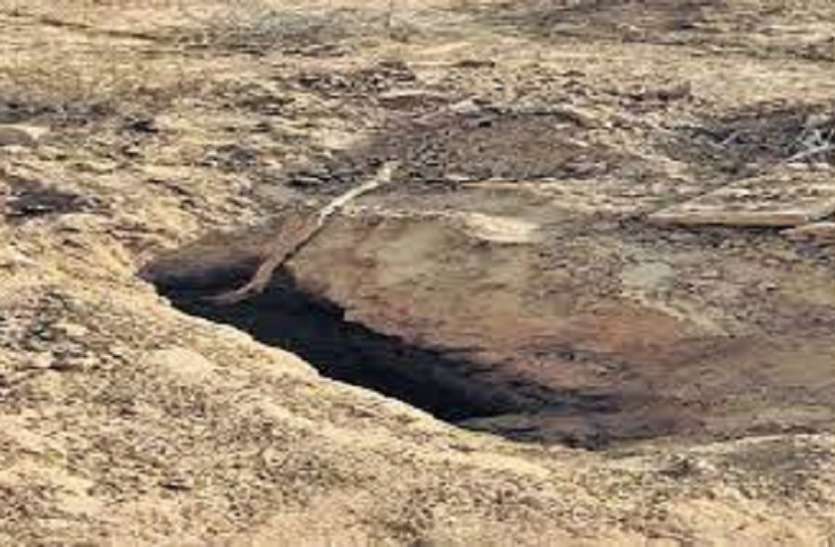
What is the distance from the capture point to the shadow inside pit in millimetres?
6738

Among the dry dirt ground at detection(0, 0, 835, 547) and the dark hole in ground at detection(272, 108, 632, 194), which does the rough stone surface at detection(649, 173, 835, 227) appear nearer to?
the dry dirt ground at detection(0, 0, 835, 547)

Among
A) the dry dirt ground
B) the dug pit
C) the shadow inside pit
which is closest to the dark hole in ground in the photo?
the dry dirt ground

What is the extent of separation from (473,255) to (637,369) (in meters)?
0.81

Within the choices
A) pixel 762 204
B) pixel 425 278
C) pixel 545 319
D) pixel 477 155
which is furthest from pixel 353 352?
pixel 762 204

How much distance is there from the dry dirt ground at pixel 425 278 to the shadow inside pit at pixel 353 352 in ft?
0.04

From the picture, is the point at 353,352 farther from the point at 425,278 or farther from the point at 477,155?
the point at 477,155

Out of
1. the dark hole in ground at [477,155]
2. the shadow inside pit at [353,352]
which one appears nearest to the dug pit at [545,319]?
the shadow inside pit at [353,352]

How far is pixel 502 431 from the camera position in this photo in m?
6.30

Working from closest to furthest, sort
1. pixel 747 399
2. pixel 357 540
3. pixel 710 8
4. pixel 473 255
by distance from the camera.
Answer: pixel 357 540 < pixel 747 399 < pixel 473 255 < pixel 710 8

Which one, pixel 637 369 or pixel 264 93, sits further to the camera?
pixel 264 93

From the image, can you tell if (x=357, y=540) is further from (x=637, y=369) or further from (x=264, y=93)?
(x=264, y=93)

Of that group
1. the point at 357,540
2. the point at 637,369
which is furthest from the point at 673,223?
the point at 357,540

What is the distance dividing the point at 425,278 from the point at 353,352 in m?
0.42

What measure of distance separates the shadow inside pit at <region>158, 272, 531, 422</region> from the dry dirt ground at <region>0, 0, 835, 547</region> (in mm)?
14
